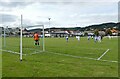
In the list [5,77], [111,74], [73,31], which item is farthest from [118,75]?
[73,31]

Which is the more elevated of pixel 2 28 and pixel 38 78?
pixel 2 28

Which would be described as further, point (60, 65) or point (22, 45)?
point (22, 45)

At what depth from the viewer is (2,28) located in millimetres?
30125

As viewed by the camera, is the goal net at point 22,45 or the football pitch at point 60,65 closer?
the football pitch at point 60,65

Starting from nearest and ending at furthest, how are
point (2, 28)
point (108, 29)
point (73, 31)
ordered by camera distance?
1. point (2, 28)
2. point (108, 29)
3. point (73, 31)

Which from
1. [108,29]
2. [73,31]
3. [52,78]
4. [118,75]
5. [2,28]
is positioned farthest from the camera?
[73,31]

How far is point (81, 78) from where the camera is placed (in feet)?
31.4

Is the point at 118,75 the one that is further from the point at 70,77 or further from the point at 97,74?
the point at 70,77

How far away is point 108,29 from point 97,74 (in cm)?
14441

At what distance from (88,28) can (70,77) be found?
161m

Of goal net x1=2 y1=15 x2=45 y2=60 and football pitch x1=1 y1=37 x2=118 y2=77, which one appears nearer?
football pitch x1=1 y1=37 x2=118 y2=77

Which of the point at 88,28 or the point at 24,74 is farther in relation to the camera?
the point at 88,28

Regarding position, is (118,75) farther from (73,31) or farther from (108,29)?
(73,31)

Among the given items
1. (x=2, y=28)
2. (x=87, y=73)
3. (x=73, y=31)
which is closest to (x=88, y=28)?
(x=73, y=31)
